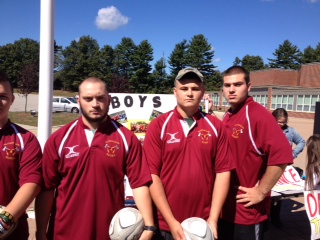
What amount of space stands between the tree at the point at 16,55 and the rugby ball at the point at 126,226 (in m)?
91.6

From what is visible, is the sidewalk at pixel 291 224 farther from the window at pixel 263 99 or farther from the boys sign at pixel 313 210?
the window at pixel 263 99

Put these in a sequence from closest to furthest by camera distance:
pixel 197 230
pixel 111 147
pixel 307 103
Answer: pixel 197 230, pixel 111 147, pixel 307 103

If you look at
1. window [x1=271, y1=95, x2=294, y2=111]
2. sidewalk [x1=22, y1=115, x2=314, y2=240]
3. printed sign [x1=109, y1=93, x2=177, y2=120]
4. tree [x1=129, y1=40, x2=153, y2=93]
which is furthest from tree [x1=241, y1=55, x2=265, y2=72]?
printed sign [x1=109, y1=93, x2=177, y2=120]

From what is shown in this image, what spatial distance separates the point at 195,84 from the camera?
275cm

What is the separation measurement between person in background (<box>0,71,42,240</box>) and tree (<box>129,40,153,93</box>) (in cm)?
6168

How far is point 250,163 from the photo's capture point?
290cm

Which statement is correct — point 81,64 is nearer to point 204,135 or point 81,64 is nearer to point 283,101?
point 283,101

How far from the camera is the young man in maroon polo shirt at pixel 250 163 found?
2.82 metres

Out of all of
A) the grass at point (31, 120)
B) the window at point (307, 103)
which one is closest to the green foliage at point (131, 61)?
the window at point (307, 103)

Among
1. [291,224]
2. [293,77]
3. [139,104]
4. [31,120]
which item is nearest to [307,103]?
[293,77]

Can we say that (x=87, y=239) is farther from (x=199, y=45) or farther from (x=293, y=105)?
(x=199, y=45)

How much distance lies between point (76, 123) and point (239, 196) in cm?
164

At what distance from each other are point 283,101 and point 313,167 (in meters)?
42.7

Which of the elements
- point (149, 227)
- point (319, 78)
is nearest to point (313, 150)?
point (149, 227)
